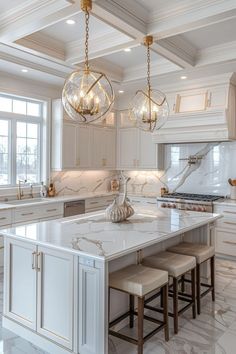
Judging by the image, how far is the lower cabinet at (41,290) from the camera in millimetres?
2355

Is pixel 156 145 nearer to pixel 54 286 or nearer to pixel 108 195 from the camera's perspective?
pixel 108 195

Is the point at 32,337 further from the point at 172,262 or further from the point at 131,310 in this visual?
A: the point at 172,262

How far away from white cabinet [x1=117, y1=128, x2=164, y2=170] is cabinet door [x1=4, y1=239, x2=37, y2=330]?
3772 millimetres

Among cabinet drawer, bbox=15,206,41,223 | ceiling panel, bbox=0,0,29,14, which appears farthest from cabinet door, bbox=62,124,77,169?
ceiling panel, bbox=0,0,29,14

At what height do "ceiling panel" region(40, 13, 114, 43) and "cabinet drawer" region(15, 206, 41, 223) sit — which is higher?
"ceiling panel" region(40, 13, 114, 43)

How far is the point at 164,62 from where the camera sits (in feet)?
15.1

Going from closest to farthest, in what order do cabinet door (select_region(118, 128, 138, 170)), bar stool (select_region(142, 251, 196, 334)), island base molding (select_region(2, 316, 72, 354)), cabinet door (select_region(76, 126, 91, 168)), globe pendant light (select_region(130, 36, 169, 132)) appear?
island base molding (select_region(2, 316, 72, 354))
bar stool (select_region(142, 251, 196, 334))
globe pendant light (select_region(130, 36, 169, 132))
cabinet door (select_region(76, 126, 91, 168))
cabinet door (select_region(118, 128, 138, 170))

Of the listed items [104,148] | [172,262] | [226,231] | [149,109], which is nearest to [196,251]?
[172,262]

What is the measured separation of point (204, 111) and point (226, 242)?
82.9 inches

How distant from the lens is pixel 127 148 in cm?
638

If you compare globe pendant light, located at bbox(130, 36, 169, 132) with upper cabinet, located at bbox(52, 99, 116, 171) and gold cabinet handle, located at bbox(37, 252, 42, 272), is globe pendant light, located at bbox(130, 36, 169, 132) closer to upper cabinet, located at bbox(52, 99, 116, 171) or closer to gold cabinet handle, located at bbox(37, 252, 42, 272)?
gold cabinet handle, located at bbox(37, 252, 42, 272)

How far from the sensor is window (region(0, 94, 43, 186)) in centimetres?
502

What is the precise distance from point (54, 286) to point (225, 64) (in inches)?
145

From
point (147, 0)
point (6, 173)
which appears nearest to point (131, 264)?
point (147, 0)
